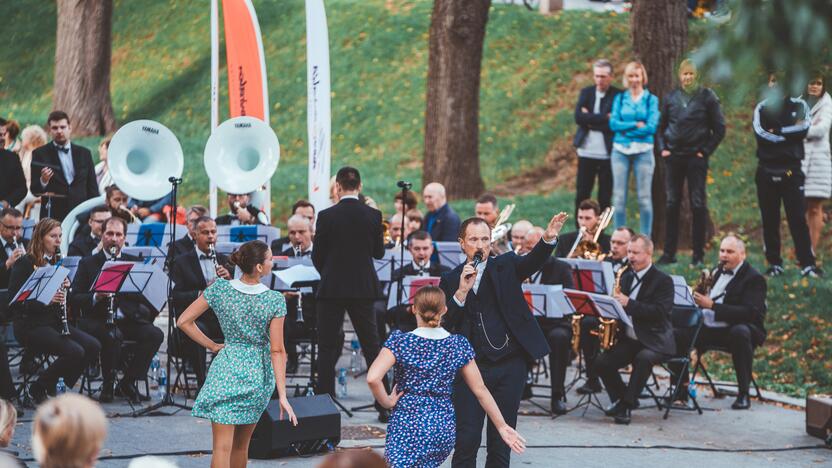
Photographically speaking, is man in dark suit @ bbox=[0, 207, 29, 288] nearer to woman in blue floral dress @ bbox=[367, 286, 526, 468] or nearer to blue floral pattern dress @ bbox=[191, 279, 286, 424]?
blue floral pattern dress @ bbox=[191, 279, 286, 424]

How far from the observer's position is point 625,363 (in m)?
11.9

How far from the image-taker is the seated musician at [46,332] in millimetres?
10883

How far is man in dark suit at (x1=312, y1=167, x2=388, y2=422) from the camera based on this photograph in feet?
35.3

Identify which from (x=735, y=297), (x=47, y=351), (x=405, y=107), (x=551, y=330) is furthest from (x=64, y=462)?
(x=405, y=107)

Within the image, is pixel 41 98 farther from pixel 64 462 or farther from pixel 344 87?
pixel 64 462

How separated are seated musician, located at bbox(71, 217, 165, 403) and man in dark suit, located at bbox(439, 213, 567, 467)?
4902 millimetres

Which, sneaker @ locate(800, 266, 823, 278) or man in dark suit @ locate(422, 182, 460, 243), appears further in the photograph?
sneaker @ locate(800, 266, 823, 278)

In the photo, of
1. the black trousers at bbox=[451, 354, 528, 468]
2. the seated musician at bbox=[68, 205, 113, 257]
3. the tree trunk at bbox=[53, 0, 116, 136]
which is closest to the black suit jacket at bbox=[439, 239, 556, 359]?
the black trousers at bbox=[451, 354, 528, 468]

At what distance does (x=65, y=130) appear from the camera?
14.1m

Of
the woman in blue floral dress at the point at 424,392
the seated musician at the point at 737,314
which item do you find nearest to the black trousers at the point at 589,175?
the seated musician at the point at 737,314

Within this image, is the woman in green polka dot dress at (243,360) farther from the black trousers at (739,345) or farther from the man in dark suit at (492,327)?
the black trousers at (739,345)

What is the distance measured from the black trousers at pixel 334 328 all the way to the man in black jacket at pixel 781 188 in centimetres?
674

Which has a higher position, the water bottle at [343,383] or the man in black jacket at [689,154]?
the man in black jacket at [689,154]

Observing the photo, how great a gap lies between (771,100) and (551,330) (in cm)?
673
